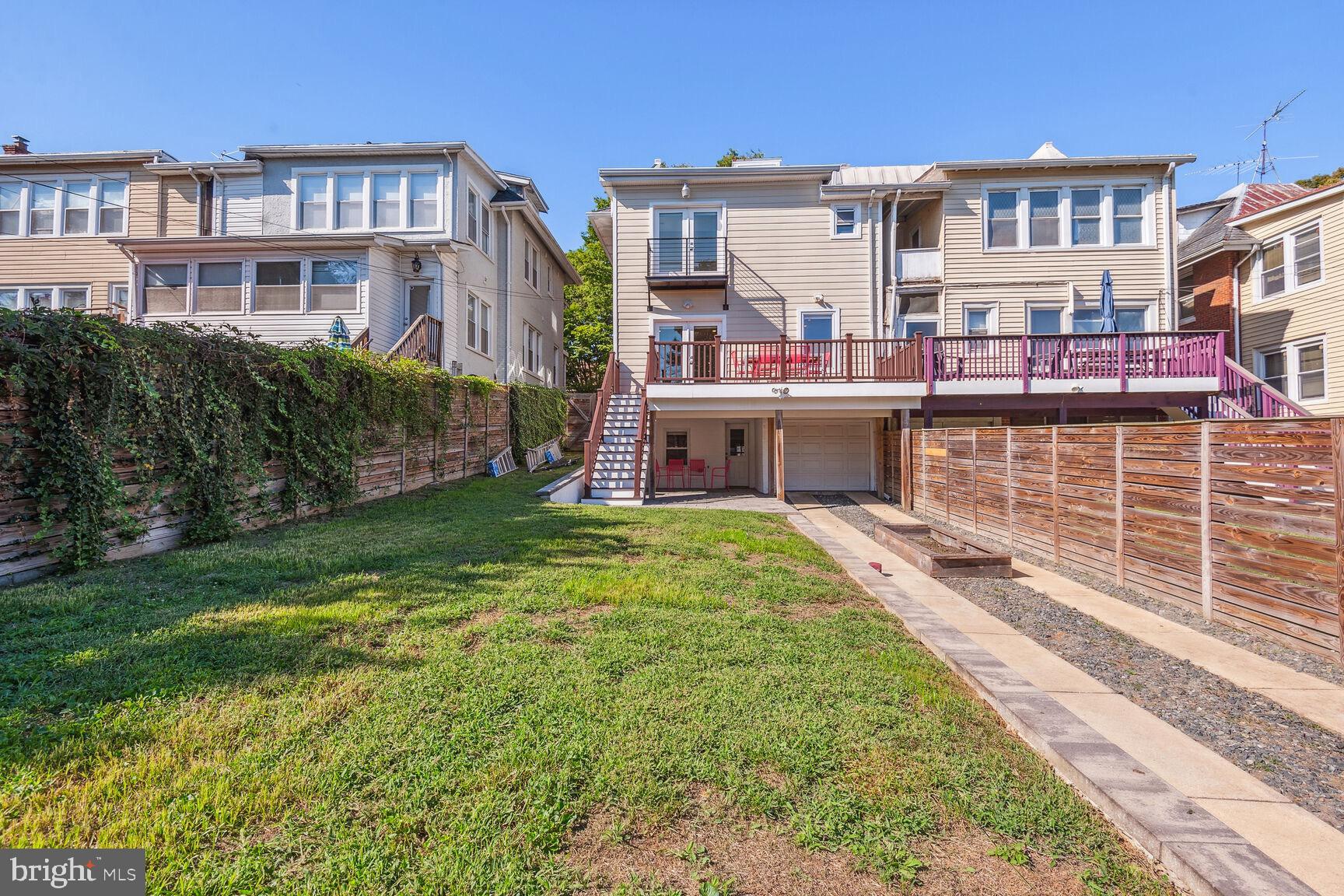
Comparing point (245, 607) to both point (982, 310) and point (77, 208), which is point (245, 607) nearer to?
point (982, 310)

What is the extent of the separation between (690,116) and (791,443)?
10756 mm

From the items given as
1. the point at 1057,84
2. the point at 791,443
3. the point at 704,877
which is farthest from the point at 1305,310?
the point at 704,877

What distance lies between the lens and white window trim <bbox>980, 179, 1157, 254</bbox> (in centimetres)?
1461

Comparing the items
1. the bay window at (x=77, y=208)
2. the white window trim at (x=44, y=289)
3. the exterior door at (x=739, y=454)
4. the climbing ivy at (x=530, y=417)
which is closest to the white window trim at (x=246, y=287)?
the white window trim at (x=44, y=289)

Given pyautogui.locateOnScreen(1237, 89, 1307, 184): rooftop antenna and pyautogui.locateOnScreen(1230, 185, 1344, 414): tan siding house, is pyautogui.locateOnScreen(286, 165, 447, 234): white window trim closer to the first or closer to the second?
pyautogui.locateOnScreen(1230, 185, 1344, 414): tan siding house

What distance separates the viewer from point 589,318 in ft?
107

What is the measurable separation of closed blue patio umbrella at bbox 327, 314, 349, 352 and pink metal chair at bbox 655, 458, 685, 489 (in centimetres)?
770

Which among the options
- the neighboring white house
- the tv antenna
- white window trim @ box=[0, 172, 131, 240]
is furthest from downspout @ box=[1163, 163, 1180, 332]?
white window trim @ box=[0, 172, 131, 240]

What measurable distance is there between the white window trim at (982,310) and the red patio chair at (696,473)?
7.69 m

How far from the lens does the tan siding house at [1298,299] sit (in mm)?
13531

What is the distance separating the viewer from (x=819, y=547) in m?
7.41

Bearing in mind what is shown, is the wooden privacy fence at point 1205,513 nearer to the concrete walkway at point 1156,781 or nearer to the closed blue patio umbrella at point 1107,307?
the concrete walkway at point 1156,781

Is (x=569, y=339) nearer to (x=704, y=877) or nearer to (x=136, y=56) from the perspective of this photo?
(x=136, y=56)

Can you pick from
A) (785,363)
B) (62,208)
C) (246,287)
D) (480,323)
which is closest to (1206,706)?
(785,363)
